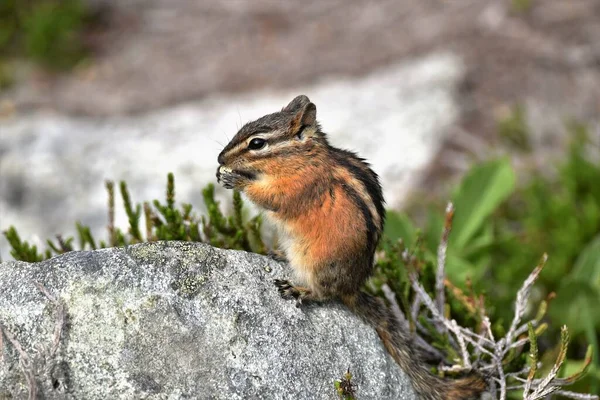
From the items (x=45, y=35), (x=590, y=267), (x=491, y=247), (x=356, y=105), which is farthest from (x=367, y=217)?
(x=45, y=35)

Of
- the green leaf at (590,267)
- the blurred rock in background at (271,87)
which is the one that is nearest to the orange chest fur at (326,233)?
the green leaf at (590,267)

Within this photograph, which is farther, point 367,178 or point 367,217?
point 367,178

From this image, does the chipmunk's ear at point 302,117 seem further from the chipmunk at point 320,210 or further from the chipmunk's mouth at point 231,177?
the chipmunk's mouth at point 231,177

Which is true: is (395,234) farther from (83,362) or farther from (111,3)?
(111,3)

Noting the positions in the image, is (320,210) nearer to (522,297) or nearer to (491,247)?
(522,297)

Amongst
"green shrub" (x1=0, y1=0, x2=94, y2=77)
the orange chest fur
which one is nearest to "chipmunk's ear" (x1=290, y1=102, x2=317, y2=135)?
the orange chest fur
